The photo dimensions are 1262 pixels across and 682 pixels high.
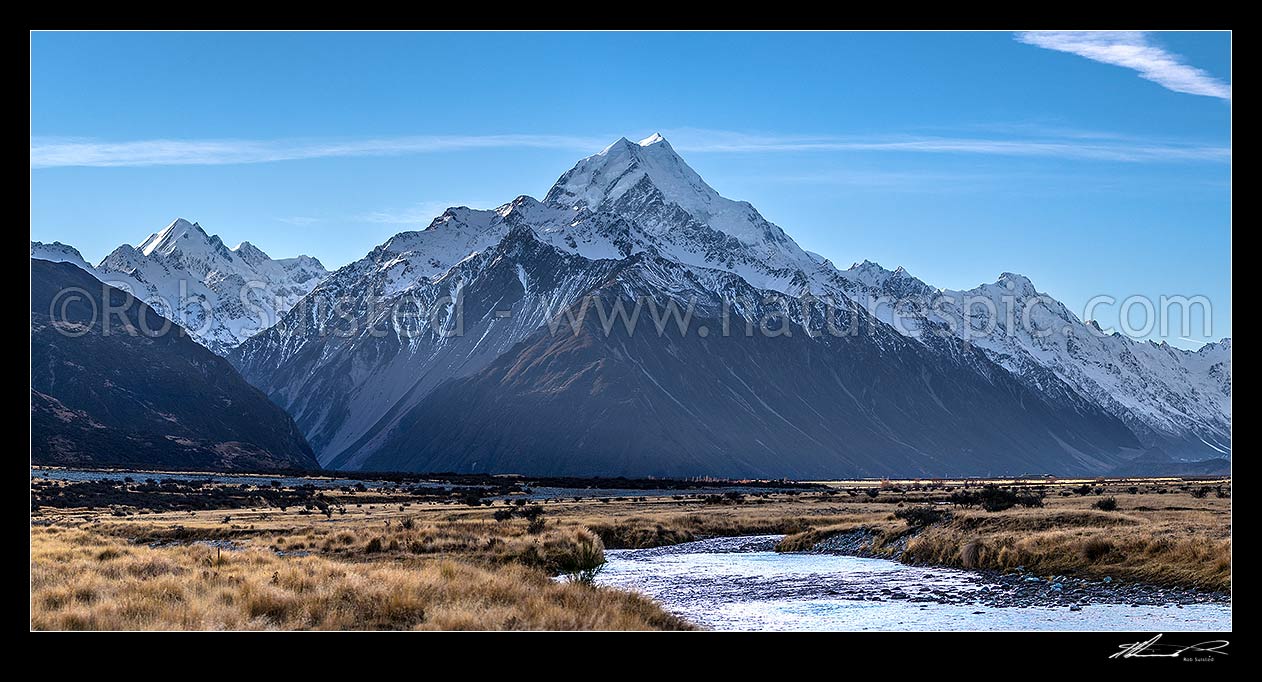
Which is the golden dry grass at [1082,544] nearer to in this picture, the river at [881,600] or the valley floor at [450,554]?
the valley floor at [450,554]

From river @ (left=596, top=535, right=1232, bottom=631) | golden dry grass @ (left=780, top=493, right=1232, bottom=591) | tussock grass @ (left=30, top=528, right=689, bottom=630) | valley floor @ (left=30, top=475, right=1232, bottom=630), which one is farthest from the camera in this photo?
golden dry grass @ (left=780, top=493, right=1232, bottom=591)

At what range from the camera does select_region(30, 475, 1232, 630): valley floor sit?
24.2m

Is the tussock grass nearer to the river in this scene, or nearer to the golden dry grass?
the river

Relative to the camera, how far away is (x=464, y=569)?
34125 mm
